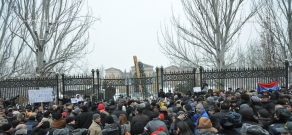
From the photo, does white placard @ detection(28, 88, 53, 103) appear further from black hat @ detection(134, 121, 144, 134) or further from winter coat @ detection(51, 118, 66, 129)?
black hat @ detection(134, 121, 144, 134)

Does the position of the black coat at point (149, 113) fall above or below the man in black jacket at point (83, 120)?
above

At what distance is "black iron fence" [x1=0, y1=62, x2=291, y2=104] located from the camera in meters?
18.0

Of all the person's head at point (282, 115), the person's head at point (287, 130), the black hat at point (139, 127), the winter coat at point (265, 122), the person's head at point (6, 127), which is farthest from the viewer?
the black hat at point (139, 127)

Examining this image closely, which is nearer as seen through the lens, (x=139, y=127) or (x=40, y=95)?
(x=139, y=127)

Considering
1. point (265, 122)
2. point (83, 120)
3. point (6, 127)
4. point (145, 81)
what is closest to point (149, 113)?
point (83, 120)

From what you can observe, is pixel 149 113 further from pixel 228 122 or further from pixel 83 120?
pixel 228 122

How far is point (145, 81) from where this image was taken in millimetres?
19734

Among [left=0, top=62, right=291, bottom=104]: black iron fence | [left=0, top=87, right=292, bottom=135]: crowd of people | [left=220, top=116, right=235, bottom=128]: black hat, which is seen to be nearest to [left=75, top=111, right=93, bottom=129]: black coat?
[left=0, top=87, right=292, bottom=135]: crowd of people

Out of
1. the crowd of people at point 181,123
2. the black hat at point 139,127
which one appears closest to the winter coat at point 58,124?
the crowd of people at point 181,123

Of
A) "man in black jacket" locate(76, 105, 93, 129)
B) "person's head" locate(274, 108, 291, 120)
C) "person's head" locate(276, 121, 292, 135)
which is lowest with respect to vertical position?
"man in black jacket" locate(76, 105, 93, 129)

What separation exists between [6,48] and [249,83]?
55.5ft

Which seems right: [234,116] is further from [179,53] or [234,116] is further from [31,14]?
[179,53]

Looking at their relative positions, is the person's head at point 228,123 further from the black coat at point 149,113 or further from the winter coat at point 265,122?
the black coat at point 149,113

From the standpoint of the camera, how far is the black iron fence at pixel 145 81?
1798 centimetres
